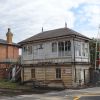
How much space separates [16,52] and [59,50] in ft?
87.3

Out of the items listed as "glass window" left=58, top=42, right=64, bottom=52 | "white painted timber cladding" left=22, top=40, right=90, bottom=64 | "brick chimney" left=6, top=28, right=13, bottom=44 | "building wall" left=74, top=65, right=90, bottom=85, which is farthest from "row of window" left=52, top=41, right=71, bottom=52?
"brick chimney" left=6, top=28, right=13, bottom=44

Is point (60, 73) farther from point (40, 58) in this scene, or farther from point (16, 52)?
point (16, 52)

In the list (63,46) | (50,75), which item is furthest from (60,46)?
(50,75)

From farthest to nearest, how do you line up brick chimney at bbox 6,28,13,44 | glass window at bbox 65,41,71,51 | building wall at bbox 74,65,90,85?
brick chimney at bbox 6,28,13,44 < glass window at bbox 65,41,71,51 < building wall at bbox 74,65,90,85

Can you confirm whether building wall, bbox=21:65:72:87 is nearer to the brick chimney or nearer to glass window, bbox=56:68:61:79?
glass window, bbox=56:68:61:79

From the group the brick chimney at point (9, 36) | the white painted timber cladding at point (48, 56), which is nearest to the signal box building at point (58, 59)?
the white painted timber cladding at point (48, 56)

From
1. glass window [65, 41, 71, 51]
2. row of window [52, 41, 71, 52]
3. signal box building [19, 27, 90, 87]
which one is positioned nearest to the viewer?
signal box building [19, 27, 90, 87]

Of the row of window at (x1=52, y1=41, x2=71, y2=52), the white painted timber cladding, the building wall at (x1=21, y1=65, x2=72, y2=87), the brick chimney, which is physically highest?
the brick chimney

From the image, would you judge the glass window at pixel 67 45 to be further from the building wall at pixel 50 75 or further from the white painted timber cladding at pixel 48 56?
the building wall at pixel 50 75

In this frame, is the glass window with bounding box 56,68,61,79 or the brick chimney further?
the brick chimney

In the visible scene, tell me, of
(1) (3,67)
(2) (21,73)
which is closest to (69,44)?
(2) (21,73)

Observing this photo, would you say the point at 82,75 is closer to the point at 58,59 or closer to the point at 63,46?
the point at 58,59

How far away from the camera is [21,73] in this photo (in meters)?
41.4

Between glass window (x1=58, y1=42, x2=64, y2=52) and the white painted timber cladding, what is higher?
glass window (x1=58, y1=42, x2=64, y2=52)
